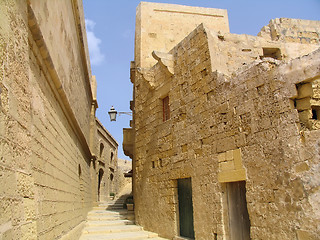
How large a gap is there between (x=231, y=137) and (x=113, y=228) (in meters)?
4.75

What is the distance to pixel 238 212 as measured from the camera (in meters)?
5.30

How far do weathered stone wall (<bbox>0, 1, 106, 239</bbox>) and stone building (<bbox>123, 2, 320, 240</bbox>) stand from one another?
2.66 meters

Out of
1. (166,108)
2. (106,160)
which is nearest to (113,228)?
(166,108)

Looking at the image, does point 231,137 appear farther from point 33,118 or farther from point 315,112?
point 33,118

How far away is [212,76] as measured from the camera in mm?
6172

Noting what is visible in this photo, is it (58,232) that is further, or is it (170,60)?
(170,60)

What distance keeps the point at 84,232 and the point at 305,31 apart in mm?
8657

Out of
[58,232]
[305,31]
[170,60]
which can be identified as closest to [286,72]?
[170,60]

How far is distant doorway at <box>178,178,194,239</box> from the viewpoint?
6.47 meters

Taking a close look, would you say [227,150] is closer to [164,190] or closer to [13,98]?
[164,190]

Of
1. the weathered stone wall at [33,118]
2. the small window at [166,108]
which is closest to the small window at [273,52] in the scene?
the small window at [166,108]

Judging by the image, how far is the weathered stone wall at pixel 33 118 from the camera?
2070mm

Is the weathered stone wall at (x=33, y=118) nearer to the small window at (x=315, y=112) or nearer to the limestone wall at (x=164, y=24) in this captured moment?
the small window at (x=315, y=112)

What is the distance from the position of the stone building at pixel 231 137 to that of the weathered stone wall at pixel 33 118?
266cm
